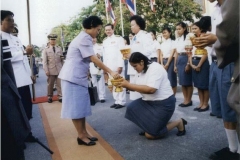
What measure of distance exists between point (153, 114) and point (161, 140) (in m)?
0.39

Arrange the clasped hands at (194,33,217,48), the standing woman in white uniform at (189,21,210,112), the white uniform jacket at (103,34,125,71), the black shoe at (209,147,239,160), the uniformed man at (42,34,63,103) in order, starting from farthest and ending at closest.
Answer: the uniformed man at (42,34,63,103) < the white uniform jacket at (103,34,125,71) < the standing woman in white uniform at (189,21,210,112) < the black shoe at (209,147,239,160) < the clasped hands at (194,33,217,48)

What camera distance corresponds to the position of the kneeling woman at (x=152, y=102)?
3551mm

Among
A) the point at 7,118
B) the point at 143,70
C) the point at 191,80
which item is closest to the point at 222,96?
the point at 143,70

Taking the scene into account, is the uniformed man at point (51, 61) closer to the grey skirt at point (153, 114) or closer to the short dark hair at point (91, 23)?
the short dark hair at point (91, 23)

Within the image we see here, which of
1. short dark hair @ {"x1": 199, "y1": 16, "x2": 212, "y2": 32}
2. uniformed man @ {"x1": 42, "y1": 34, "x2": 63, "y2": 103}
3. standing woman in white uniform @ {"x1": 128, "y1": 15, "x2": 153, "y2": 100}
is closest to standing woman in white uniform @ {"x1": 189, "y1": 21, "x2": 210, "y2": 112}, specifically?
short dark hair @ {"x1": 199, "y1": 16, "x2": 212, "y2": 32}

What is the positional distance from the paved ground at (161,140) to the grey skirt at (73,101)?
59cm

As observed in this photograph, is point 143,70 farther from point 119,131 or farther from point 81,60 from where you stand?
point 119,131

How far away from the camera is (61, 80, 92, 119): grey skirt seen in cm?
363

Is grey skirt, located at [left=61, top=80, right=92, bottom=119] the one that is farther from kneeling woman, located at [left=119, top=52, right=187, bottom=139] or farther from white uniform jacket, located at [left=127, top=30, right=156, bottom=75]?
white uniform jacket, located at [left=127, top=30, right=156, bottom=75]

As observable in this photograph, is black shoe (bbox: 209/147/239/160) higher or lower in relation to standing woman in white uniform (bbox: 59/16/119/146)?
lower

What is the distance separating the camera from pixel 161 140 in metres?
3.67

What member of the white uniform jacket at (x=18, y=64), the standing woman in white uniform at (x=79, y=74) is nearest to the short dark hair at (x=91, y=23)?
the standing woman in white uniform at (x=79, y=74)

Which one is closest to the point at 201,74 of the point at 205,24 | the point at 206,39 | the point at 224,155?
the point at 205,24

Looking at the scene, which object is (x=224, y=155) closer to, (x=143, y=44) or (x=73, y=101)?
(x=73, y=101)
